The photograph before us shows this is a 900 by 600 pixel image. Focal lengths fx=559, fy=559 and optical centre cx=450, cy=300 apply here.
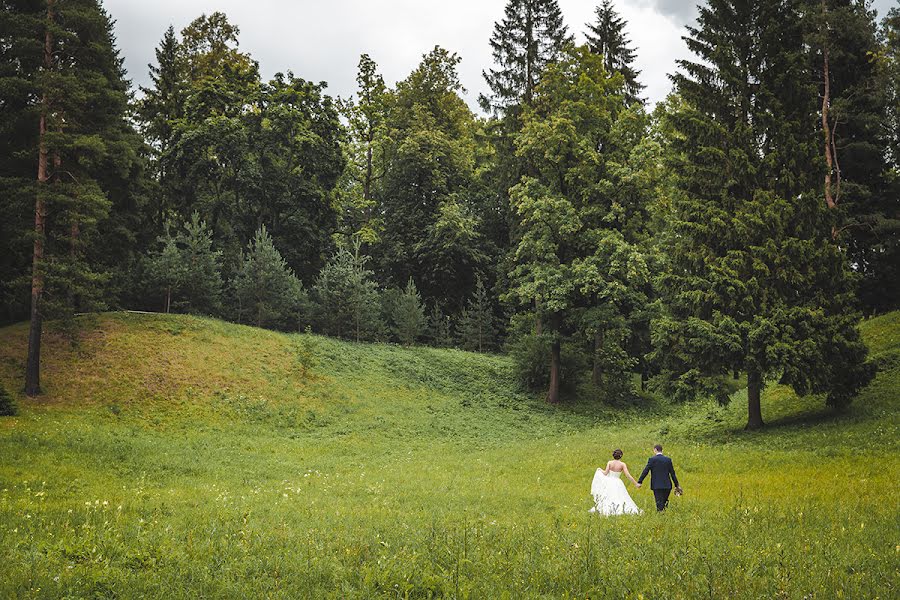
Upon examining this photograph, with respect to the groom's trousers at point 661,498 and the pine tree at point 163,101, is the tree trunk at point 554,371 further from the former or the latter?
the pine tree at point 163,101

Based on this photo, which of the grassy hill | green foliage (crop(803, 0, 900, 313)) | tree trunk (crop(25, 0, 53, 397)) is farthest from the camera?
green foliage (crop(803, 0, 900, 313))

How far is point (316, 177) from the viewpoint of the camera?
48.4 meters

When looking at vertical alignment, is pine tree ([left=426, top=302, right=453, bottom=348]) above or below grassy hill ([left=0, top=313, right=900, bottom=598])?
above

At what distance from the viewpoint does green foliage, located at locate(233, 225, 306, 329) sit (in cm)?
3728

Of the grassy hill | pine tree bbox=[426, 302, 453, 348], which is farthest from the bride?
pine tree bbox=[426, 302, 453, 348]

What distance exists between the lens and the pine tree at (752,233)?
19.0 metres

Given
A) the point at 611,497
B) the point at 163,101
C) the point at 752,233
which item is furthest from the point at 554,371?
the point at 163,101

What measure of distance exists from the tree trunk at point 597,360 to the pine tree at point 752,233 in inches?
436

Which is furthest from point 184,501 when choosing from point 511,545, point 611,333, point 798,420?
point 611,333

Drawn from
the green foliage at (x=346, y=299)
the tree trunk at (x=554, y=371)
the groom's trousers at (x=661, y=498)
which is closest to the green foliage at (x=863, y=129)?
the tree trunk at (x=554, y=371)

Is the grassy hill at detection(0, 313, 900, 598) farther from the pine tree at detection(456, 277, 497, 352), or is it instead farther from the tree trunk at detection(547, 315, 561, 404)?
the pine tree at detection(456, 277, 497, 352)

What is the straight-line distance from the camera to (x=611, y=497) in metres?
12.4

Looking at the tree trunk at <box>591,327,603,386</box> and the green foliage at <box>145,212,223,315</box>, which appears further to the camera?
the green foliage at <box>145,212,223,315</box>

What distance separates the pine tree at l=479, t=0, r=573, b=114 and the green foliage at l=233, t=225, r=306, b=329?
17548 millimetres
